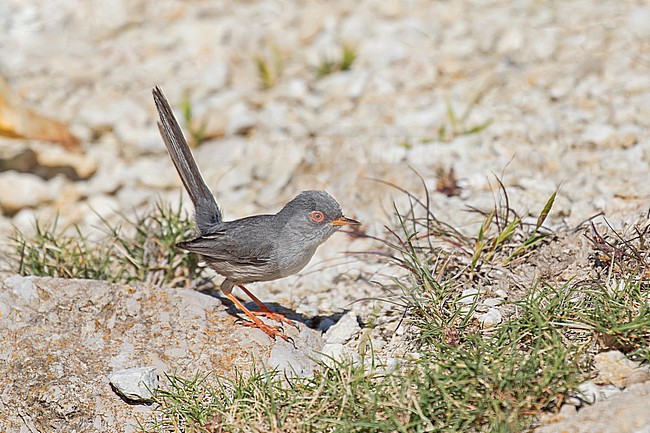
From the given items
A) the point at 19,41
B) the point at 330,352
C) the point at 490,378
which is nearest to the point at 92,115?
the point at 19,41

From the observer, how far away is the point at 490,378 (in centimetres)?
336

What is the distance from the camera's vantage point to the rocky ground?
434cm

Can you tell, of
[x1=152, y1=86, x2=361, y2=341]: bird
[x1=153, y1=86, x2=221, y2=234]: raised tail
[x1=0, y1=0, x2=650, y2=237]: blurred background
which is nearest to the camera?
[x1=152, y1=86, x2=361, y2=341]: bird

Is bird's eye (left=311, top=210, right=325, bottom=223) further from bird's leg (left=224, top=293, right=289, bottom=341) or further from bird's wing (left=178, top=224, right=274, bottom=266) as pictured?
bird's leg (left=224, top=293, right=289, bottom=341)

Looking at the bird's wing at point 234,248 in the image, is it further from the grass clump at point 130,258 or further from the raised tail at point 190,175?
the grass clump at point 130,258

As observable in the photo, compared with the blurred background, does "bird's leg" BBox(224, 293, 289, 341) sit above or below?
below

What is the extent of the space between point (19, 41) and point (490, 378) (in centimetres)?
805

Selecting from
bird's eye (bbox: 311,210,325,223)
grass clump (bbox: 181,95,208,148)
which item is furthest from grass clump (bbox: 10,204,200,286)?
grass clump (bbox: 181,95,208,148)

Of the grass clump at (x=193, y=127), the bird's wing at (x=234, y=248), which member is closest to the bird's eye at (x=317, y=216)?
the bird's wing at (x=234, y=248)

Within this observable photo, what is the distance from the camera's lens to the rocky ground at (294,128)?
4340mm

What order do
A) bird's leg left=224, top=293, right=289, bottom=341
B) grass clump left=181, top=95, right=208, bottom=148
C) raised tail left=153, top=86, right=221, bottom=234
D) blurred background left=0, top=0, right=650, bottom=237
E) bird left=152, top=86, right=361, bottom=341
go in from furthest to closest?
grass clump left=181, top=95, right=208, bottom=148 → blurred background left=0, top=0, right=650, bottom=237 → raised tail left=153, top=86, right=221, bottom=234 → bird left=152, top=86, right=361, bottom=341 → bird's leg left=224, top=293, right=289, bottom=341

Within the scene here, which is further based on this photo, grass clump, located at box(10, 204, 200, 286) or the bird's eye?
grass clump, located at box(10, 204, 200, 286)

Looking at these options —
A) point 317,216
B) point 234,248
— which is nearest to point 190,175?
point 234,248

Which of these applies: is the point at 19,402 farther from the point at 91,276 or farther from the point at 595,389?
the point at 595,389
